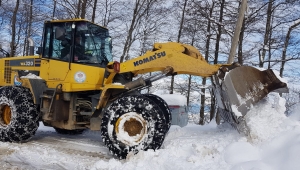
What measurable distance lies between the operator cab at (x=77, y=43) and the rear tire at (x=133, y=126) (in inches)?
62.3

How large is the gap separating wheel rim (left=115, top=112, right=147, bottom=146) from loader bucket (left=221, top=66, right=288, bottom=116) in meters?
1.51

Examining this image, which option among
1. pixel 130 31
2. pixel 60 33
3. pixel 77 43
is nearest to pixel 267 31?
pixel 130 31

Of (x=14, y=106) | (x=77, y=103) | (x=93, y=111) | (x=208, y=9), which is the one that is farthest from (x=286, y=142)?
(x=208, y=9)

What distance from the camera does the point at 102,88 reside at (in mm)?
5801

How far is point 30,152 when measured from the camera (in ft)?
17.9

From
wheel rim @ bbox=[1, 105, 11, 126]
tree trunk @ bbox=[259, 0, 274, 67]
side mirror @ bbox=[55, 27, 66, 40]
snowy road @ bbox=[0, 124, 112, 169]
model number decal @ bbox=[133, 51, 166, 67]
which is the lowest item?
snowy road @ bbox=[0, 124, 112, 169]

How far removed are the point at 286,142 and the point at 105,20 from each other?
15035 millimetres

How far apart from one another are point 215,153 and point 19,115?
13.3 feet

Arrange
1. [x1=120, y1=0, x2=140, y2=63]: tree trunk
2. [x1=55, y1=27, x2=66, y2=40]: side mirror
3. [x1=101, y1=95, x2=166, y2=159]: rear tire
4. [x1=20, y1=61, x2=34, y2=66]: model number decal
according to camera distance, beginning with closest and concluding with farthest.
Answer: [x1=101, y1=95, x2=166, y2=159]: rear tire
[x1=55, y1=27, x2=66, y2=40]: side mirror
[x1=20, y1=61, x2=34, y2=66]: model number decal
[x1=120, y1=0, x2=140, y2=63]: tree trunk

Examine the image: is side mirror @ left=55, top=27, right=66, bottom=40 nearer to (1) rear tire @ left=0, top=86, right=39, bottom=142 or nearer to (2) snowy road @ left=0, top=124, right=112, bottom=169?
(1) rear tire @ left=0, top=86, right=39, bottom=142

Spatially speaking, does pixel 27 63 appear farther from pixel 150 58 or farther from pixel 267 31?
pixel 267 31

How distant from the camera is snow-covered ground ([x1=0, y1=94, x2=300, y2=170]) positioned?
3682 mm

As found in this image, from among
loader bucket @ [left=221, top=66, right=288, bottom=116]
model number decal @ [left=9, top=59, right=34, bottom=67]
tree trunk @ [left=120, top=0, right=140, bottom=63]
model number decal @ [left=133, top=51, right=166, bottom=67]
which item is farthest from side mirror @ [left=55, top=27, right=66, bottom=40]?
tree trunk @ [left=120, top=0, right=140, bottom=63]

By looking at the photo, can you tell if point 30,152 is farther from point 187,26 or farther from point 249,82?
point 187,26
